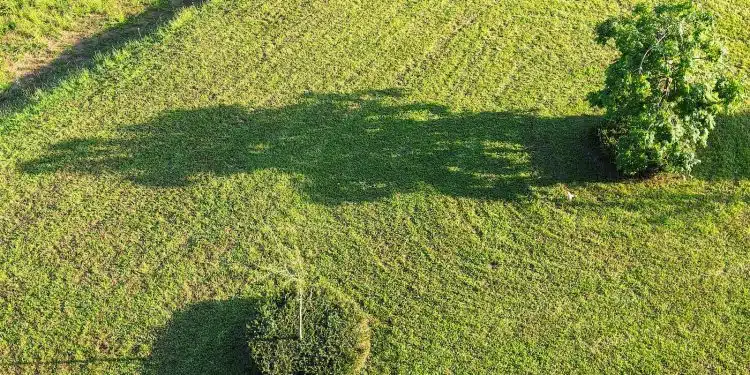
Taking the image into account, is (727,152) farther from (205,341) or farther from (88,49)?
(88,49)

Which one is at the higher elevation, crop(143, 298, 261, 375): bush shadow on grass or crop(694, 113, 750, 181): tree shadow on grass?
crop(694, 113, 750, 181): tree shadow on grass

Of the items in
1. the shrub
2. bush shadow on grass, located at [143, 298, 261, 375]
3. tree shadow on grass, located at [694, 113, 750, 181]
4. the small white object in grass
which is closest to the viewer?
bush shadow on grass, located at [143, 298, 261, 375]

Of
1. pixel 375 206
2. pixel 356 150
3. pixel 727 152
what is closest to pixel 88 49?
pixel 356 150

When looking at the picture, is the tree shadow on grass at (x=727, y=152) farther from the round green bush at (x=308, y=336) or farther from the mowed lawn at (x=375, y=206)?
the round green bush at (x=308, y=336)

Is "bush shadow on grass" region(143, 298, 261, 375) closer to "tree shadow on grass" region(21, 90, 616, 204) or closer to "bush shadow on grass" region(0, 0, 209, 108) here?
"tree shadow on grass" region(21, 90, 616, 204)

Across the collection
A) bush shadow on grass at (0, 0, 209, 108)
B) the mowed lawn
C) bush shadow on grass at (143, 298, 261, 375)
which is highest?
bush shadow on grass at (0, 0, 209, 108)

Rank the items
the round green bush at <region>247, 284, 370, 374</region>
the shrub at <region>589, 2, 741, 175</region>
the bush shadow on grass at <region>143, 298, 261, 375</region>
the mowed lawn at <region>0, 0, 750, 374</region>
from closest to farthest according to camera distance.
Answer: the round green bush at <region>247, 284, 370, 374</region>
the bush shadow on grass at <region>143, 298, 261, 375</region>
the mowed lawn at <region>0, 0, 750, 374</region>
the shrub at <region>589, 2, 741, 175</region>

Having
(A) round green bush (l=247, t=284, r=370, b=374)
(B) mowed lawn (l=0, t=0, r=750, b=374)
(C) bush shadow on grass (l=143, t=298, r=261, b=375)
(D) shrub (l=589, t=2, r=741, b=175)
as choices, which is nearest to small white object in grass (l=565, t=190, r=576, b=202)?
(B) mowed lawn (l=0, t=0, r=750, b=374)

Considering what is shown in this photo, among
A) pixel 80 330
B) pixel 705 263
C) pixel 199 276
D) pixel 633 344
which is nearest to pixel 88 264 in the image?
pixel 80 330
